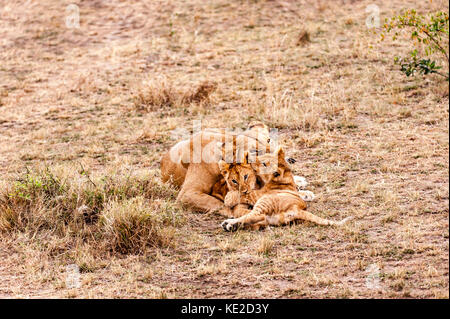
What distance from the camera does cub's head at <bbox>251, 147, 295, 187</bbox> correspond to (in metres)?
6.38

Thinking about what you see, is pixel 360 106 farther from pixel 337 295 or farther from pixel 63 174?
pixel 337 295

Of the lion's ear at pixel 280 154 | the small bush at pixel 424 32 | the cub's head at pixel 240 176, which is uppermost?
the small bush at pixel 424 32

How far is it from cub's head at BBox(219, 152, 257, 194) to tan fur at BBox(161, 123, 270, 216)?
139mm

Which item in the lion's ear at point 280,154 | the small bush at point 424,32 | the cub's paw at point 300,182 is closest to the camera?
the small bush at point 424,32

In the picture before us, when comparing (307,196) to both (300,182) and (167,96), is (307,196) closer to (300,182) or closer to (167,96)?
(300,182)

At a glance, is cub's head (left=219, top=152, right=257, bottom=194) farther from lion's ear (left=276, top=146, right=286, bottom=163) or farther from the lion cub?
lion's ear (left=276, top=146, right=286, bottom=163)

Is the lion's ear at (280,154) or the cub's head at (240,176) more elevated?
the lion's ear at (280,154)

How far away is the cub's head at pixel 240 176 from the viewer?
6289 millimetres

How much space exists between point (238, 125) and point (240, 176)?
405cm

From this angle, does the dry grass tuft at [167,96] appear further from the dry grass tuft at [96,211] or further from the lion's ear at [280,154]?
the lion's ear at [280,154]

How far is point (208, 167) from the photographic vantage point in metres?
6.73

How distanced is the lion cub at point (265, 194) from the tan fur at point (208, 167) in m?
0.19

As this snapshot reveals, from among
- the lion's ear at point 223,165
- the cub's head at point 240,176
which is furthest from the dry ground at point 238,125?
the lion's ear at point 223,165

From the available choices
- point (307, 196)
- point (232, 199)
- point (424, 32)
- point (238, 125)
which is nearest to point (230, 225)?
point (232, 199)
